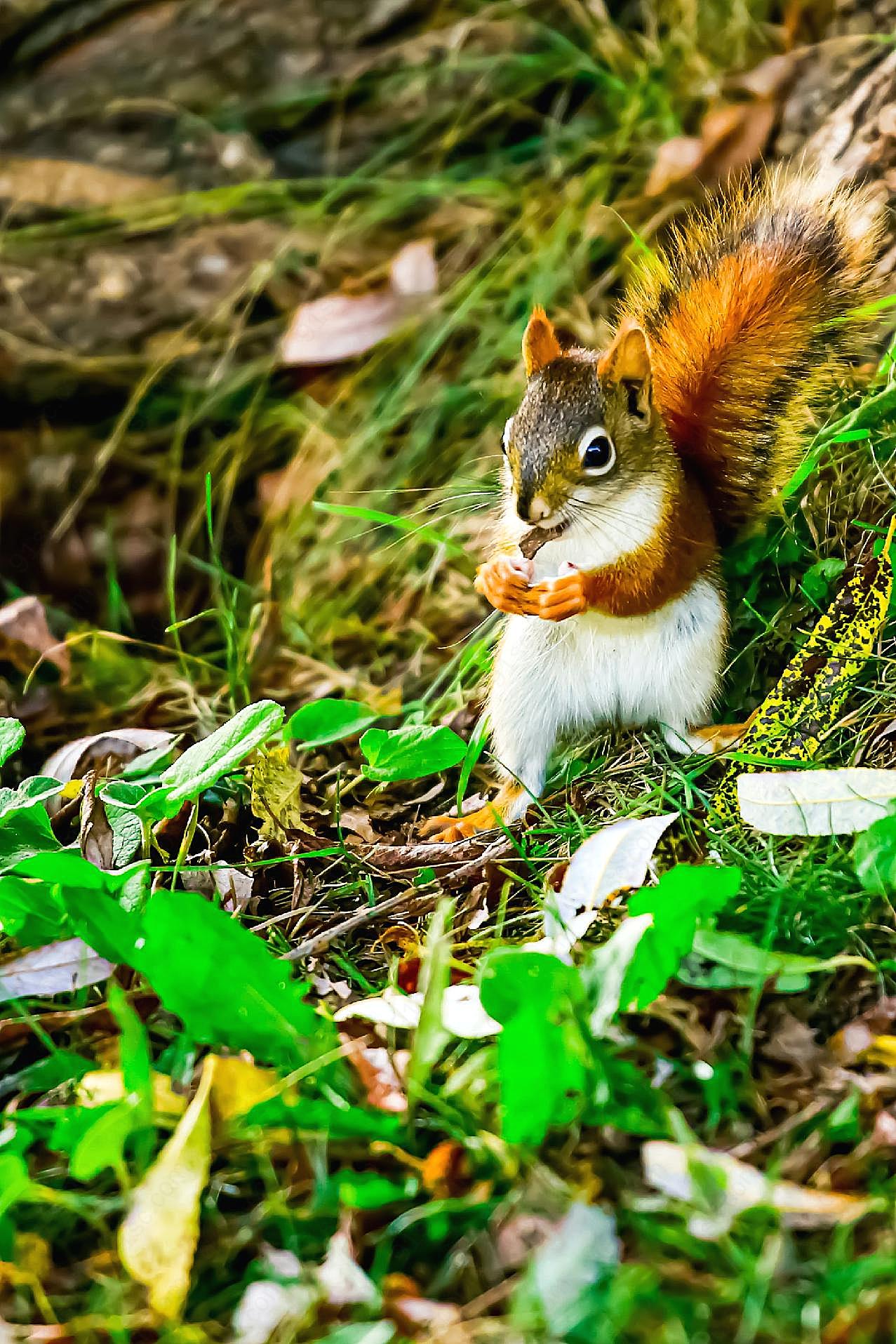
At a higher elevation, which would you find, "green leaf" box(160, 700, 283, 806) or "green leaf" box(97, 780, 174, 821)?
"green leaf" box(160, 700, 283, 806)

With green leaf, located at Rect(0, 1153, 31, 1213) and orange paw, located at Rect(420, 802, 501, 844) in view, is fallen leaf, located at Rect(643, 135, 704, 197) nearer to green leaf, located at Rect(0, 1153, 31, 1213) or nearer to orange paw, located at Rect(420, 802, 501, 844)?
orange paw, located at Rect(420, 802, 501, 844)

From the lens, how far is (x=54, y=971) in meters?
1.48

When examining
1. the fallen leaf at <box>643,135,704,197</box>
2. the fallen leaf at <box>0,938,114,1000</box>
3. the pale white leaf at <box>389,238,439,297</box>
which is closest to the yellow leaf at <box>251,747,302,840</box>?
the fallen leaf at <box>0,938,114,1000</box>

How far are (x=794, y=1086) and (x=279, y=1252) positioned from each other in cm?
51

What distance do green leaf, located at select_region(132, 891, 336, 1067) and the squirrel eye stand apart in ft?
2.40

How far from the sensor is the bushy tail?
1.78 meters

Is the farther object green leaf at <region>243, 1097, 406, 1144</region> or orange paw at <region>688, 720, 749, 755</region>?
orange paw at <region>688, 720, 749, 755</region>

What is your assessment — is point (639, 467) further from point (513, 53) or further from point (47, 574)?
point (513, 53)

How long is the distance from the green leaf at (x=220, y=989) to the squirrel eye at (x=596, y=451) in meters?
0.73

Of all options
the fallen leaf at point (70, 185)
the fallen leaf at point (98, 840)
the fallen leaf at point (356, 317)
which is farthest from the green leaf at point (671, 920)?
the fallen leaf at point (70, 185)

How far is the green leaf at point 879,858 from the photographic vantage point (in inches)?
52.9

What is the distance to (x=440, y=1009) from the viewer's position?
4.09 feet

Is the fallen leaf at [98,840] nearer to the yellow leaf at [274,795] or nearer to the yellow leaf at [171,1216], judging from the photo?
the yellow leaf at [274,795]

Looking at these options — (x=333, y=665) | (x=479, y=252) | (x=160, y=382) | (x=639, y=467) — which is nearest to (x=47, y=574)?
(x=160, y=382)
